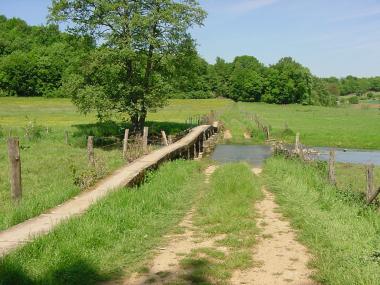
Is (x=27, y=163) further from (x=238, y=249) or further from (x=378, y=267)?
(x=378, y=267)

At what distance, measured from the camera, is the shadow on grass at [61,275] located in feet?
→ 21.7

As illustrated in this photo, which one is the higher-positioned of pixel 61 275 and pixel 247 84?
pixel 247 84

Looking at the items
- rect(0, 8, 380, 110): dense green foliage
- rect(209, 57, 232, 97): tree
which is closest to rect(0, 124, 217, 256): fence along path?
rect(0, 8, 380, 110): dense green foliage

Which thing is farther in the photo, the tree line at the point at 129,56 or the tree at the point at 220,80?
the tree at the point at 220,80

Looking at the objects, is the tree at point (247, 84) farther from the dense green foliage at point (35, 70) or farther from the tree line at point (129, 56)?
the tree line at point (129, 56)

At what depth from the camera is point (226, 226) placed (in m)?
10.1

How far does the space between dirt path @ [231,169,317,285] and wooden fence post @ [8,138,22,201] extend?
592 centimetres

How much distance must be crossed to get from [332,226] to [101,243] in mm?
4876

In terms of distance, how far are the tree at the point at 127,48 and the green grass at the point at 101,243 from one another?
20028mm

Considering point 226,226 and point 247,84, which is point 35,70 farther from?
point 226,226

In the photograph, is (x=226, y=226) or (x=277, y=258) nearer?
(x=277, y=258)

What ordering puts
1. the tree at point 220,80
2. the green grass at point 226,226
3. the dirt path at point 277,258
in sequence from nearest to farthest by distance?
the dirt path at point 277,258 → the green grass at point 226,226 → the tree at point 220,80

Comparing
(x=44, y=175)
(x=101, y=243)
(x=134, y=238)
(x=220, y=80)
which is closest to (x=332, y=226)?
(x=134, y=238)

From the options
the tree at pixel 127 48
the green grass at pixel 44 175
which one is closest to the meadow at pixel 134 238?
the green grass at pixel 44 175
